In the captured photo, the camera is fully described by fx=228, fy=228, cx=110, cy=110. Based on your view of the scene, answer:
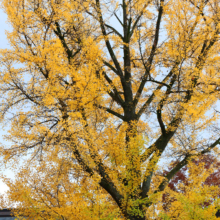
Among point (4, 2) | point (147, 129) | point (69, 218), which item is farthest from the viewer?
point (147, 129)

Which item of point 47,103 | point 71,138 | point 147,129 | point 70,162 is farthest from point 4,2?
point 147,129

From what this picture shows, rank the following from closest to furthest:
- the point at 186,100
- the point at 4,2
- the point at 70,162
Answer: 1. the point at 70,162
2. the point at 4,2
3. the point at 186,100

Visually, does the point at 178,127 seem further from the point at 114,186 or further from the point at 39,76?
the point at 39,76

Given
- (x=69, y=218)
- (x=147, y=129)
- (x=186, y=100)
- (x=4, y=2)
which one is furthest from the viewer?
(x=147, y=129)

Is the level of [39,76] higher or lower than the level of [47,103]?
higher

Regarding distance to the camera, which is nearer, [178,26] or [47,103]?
[47,103]

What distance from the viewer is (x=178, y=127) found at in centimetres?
748

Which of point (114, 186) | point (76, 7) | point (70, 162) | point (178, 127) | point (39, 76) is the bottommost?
point (114, 186)

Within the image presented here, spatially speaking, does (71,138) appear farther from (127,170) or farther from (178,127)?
(178,127)

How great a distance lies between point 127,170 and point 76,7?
553 cm

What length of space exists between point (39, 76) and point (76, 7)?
9.35ft

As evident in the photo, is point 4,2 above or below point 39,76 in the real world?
above

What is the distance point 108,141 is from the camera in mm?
5832

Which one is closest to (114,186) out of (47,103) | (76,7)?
(47,103)
